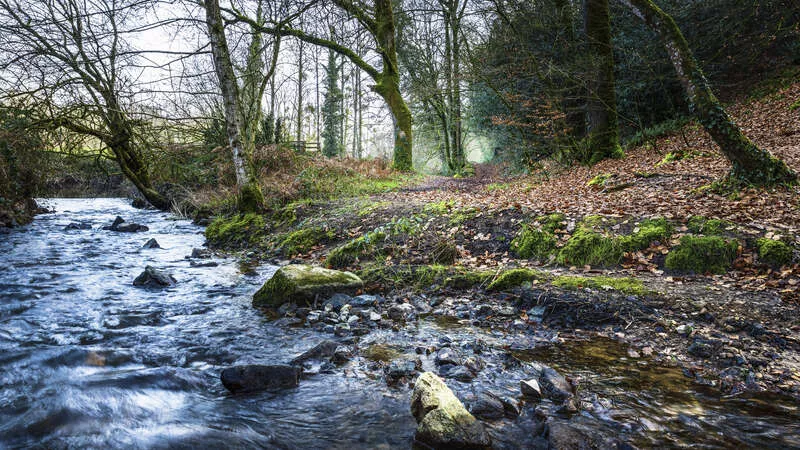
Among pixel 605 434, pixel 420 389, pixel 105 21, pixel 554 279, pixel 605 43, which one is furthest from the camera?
pixel 605 43

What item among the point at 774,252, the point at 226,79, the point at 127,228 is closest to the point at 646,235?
the point at 774,252

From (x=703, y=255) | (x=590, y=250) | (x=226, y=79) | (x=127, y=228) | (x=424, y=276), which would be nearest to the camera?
(x=703, y=255)

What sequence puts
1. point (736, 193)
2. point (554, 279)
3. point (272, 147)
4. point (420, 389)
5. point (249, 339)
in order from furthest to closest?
1. point (272, 147)
2. point (736, 193)
3. point (554, 279)
4. point (249, 339)
5. point (420, 389)

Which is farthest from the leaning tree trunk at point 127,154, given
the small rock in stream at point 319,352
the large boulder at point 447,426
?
the large boulder at point 447,426

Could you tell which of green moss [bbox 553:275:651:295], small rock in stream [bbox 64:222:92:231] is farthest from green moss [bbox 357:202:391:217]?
small rock in stream [bbox 64:222:92:231]

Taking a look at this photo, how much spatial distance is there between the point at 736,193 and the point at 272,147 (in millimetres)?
12660

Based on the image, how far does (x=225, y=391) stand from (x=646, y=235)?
546cm

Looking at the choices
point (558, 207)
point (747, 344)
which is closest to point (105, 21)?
point (558, 207)

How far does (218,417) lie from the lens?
2.77 metres

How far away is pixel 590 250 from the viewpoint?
5.53 metres

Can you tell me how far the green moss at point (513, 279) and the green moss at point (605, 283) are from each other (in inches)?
12.1

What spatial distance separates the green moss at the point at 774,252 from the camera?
4.38 metres

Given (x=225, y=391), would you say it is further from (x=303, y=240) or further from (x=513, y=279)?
(x=303, y=240)

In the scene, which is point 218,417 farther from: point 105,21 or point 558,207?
point 105,21
